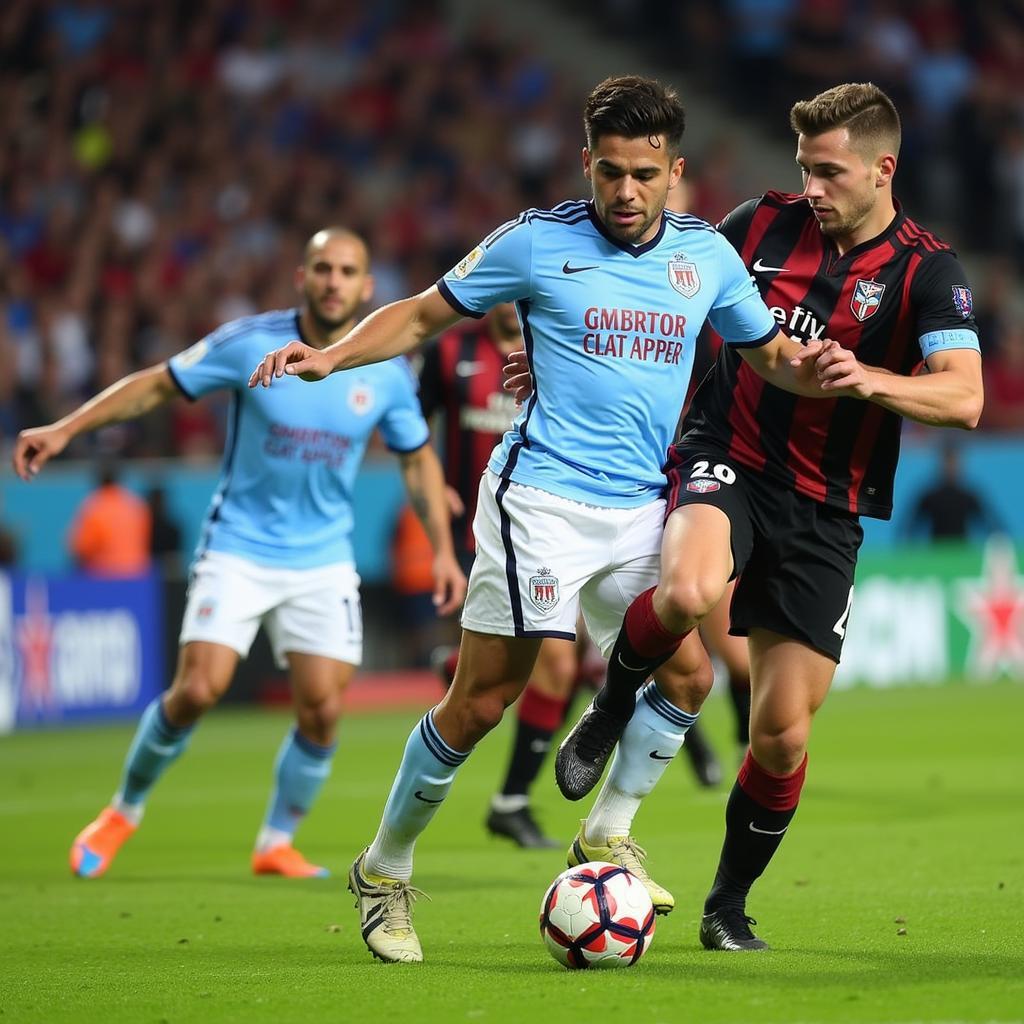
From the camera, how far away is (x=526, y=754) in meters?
8.80

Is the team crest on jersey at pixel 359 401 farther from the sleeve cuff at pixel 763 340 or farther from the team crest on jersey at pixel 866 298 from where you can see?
the team crest on jersey at pixel 866 298

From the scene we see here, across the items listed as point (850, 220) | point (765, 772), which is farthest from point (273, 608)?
point (850, 220)

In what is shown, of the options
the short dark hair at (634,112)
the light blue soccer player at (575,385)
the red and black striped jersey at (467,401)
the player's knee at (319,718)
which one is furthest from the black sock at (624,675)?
the red and black striped jersey at (467,401)

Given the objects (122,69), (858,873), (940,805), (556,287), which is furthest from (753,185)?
(556,287)

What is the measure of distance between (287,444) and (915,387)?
140 inches

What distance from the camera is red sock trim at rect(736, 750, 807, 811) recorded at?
5.87 m

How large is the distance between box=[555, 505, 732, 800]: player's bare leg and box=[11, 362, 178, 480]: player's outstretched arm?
2414 millimetres

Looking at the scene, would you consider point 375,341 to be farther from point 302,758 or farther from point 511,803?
point 511,803

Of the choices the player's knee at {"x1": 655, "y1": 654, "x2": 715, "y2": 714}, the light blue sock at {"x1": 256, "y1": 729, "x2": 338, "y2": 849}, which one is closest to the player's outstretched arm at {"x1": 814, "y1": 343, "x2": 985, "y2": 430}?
the player's knee at {"x1": 655, "y1": 654, "x2": 715, "y2": 714}

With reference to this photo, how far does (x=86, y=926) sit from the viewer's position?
6.86 m

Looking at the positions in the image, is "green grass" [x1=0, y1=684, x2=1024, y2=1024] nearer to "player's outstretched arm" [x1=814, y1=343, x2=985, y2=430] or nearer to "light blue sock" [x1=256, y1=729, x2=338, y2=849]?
"light blue sock" [x1=256, y1=729, x2=338, y2=849]

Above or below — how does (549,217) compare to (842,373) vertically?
above

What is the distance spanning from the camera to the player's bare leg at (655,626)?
5.55 m

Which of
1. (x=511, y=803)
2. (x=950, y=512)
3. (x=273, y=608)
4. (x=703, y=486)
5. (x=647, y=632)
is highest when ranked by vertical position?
(x=703, y=486)
